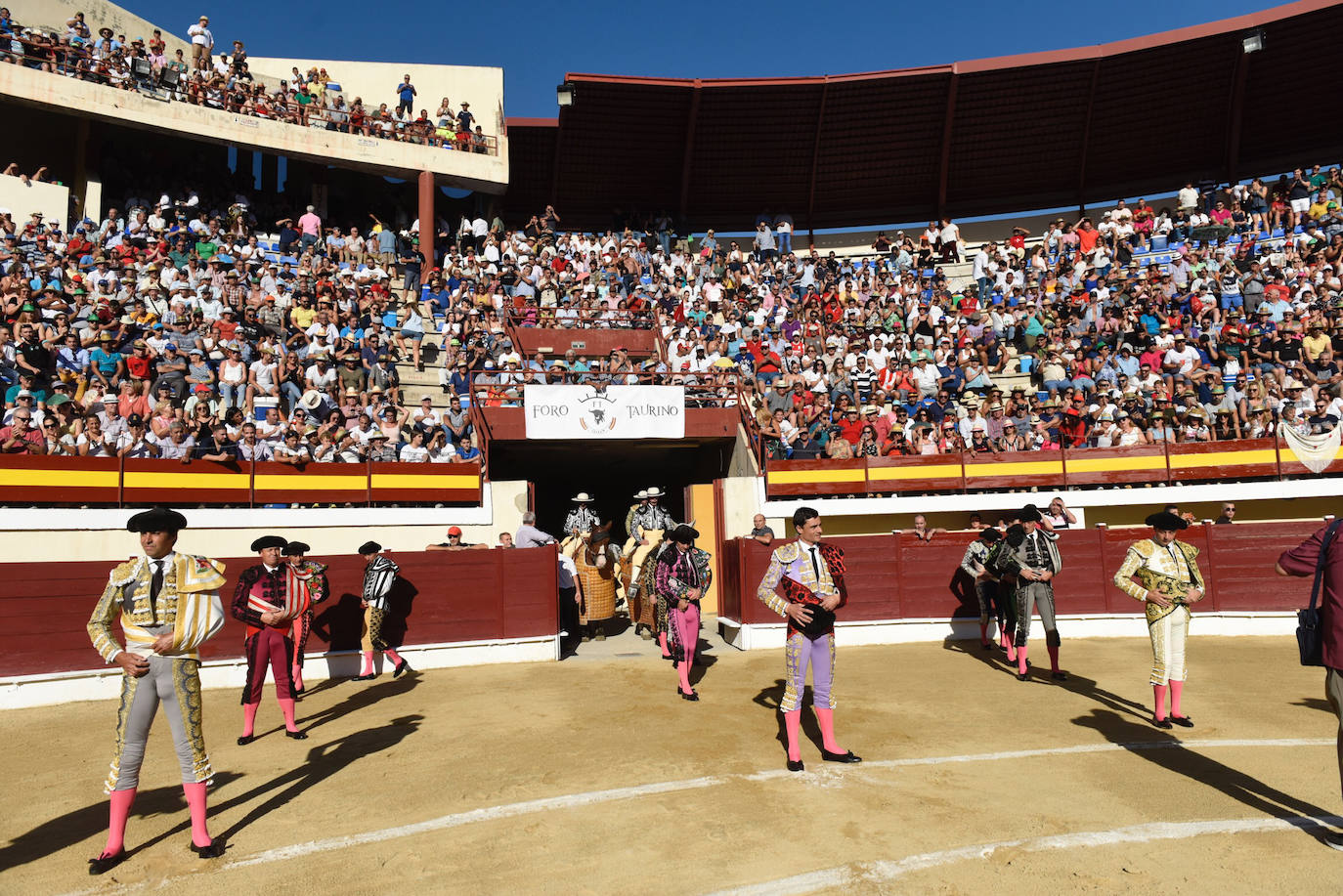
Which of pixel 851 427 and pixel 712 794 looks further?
pixel 851 427

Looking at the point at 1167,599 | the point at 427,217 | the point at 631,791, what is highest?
the point at 427,217

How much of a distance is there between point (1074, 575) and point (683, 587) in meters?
6.23

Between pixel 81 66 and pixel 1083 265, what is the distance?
69.6 feet

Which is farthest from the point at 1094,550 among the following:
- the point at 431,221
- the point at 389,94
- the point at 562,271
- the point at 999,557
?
the point at 389,94

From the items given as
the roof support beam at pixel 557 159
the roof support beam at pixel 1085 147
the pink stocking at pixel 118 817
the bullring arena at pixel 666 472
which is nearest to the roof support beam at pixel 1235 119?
the bullring arena at pixel 666 472

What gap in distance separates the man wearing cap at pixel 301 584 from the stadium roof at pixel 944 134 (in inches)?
629

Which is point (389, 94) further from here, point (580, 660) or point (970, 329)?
point (580, 660)

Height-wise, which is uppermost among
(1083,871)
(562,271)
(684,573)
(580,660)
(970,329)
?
(562,271)

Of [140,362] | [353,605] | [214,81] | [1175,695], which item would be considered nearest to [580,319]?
[140,362]

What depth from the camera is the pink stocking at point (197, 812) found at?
4250 mm

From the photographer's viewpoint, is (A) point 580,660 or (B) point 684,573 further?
(A) point 580,660

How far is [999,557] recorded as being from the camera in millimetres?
8805

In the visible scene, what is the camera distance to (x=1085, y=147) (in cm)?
2173

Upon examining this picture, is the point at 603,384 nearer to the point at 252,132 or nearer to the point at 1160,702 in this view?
the point at 1160,702
